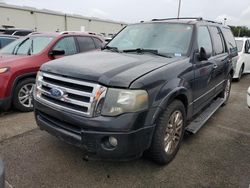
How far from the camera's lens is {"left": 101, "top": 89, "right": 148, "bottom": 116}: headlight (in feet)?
7.84

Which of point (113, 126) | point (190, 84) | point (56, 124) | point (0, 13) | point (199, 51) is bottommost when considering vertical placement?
point (56, 124)

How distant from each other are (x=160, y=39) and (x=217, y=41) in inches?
64.9

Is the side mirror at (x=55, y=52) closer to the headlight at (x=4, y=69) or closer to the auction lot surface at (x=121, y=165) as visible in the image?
the headlight at (x=4, y=69)

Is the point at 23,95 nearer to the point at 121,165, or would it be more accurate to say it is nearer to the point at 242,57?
the point at 121,165

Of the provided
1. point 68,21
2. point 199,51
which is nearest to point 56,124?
point 199,51

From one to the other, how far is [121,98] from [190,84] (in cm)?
132

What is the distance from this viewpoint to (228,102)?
623 centimetres

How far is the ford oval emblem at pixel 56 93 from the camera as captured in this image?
271 cm

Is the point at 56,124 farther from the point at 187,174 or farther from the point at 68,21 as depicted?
the point at 68,21

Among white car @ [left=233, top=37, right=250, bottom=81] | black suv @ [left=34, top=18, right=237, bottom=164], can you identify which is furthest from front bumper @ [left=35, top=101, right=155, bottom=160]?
white car @ [left=233, top=37, right=250, bottom=81]

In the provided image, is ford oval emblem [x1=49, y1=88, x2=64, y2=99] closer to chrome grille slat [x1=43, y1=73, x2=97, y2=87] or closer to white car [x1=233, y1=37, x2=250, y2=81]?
chrome grille slat [x1=43, y1=73, x2=97, y2=87]

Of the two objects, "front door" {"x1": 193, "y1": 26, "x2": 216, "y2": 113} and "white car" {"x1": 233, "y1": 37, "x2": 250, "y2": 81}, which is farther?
"white car" {"x1": 233, "y1": 37, "x2": 250, "y2": 81}

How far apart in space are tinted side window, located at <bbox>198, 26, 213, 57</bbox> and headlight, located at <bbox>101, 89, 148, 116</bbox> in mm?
1802

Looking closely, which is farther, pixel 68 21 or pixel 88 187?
pixel 68 21
